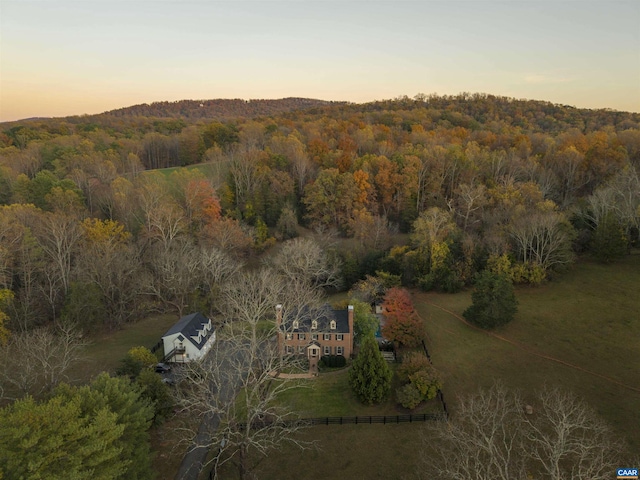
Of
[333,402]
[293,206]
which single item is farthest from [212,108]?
[333,402]

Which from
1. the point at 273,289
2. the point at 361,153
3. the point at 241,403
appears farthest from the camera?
the point at 361,153

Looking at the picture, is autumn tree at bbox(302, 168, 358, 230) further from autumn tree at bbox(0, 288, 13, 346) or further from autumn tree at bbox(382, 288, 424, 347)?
autumn tree at bbox(0, 288, 13, 346)

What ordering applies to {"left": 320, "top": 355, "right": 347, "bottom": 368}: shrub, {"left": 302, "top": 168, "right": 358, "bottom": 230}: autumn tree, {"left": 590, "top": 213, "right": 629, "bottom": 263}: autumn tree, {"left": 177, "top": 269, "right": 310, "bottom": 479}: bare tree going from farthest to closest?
{"left": 302, "top": 168, "right": 358, "bottom": 230}: autumn tree < {"left": 590, "top": 213, "right": 629, "bottom": 263}: autumn tree < {"left": 320, "top": 355, "right": 347, "bottom": 368}: shrub < {"left": 177, "top": 269, "right": 310, "bottom": 479}: bare tree

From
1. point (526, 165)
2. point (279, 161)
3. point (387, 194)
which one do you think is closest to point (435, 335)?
point (387, 194)

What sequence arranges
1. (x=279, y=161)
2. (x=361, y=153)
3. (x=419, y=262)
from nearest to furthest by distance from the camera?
(x=419, y=262) < (x=279, y=161) < (x=361, y=153)

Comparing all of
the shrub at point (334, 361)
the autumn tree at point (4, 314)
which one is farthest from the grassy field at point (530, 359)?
the autumn tree at point (4, 314)

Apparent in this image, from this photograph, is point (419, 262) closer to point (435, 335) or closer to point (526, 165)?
point (435, 335)

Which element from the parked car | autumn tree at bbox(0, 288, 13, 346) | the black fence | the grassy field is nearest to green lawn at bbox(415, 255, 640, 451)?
the grassy field

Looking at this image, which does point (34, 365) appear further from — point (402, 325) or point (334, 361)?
point (402, 325)
